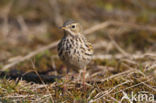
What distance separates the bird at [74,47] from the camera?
4652mm

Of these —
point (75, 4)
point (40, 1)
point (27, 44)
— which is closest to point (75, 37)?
point (27, 44)

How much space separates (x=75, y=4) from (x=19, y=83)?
19.5ft

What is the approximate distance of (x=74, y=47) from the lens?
4.65 meters

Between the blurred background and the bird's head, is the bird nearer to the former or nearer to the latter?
the bird's head

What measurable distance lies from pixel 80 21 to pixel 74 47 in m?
4.50

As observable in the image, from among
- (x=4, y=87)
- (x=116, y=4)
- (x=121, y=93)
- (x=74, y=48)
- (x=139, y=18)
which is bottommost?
(x=121, y=93)

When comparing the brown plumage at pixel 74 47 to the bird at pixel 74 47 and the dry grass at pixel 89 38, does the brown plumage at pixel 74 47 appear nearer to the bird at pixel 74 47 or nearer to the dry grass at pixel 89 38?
the bird at pixel 74 47

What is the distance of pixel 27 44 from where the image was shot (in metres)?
8.12

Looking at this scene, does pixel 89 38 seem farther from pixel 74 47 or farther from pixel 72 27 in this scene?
pixel 74 47

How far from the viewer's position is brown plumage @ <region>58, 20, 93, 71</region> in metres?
4.65

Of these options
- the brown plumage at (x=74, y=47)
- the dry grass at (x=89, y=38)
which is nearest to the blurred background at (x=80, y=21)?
the dry grass at (x=89, y=38)

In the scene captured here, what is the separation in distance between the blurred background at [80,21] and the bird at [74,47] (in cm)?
246

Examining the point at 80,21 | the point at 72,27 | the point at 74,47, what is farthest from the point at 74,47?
the point at 80,21

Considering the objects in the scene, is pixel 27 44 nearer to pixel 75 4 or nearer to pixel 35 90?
pixel 75 4
